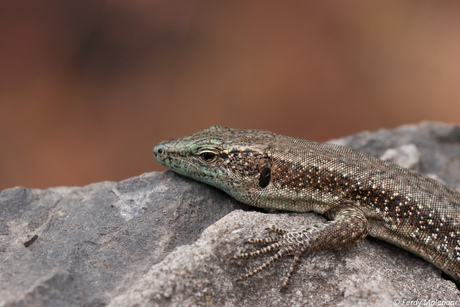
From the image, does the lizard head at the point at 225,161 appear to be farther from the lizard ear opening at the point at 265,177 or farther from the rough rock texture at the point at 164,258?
the rough rock texture at the point at 164,258

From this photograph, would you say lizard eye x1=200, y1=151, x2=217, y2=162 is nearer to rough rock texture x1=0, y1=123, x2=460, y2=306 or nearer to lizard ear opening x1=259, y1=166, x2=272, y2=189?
rough rock texture x1=0, y1=123, x2=460, y2=306

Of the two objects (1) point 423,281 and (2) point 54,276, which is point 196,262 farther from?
(1) point 423,281

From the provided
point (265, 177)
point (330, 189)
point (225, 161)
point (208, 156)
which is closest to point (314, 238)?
point (330, 189)

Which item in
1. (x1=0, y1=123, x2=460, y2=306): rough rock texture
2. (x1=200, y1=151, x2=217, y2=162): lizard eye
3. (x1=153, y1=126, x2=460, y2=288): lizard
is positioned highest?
(x1=200, y1=151, x2=217, y2=162): lizard eye

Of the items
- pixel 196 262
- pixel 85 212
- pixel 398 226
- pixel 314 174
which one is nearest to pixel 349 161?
pixel 314 174

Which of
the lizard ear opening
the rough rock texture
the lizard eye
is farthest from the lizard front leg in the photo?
the lizard eye

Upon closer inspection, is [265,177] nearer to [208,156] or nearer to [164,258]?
[208,156]

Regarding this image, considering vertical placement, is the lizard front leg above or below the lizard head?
below
